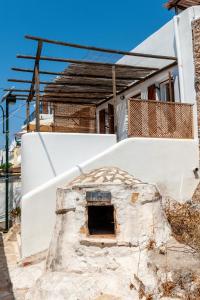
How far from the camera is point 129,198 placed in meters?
6.53

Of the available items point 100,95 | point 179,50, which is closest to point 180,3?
point 179,50

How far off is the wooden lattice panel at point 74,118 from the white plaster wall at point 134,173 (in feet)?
23.3

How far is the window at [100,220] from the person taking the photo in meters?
7.67

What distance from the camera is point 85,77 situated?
40.8 ft

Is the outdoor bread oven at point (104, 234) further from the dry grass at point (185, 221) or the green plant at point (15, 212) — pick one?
the green plant at point (15, 212)

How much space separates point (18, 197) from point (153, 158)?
24.7 feet

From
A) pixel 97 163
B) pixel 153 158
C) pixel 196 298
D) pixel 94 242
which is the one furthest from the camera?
pixel 153 158

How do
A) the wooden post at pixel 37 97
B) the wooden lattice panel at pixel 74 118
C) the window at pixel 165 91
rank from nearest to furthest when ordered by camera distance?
the wooden post at pixel 37 97 < the window at pixel 165 91 < the wooden lattice panel at pixel 74 118

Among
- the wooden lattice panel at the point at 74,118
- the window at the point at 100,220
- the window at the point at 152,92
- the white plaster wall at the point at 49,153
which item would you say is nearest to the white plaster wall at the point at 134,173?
the window at the point at 100,220

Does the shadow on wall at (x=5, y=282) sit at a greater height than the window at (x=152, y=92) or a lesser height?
lesser

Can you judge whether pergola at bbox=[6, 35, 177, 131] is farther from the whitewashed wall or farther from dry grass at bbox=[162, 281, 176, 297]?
dry grass at bbox=[162, 281, 176, 297]

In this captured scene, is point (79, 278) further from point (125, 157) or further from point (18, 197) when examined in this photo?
point (18, 197)

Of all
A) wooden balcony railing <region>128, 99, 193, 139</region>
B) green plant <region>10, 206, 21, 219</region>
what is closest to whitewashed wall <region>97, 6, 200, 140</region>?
wooden balcony railing <region>128, 99, 193, 139</region>

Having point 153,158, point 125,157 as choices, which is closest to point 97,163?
point 125,157
